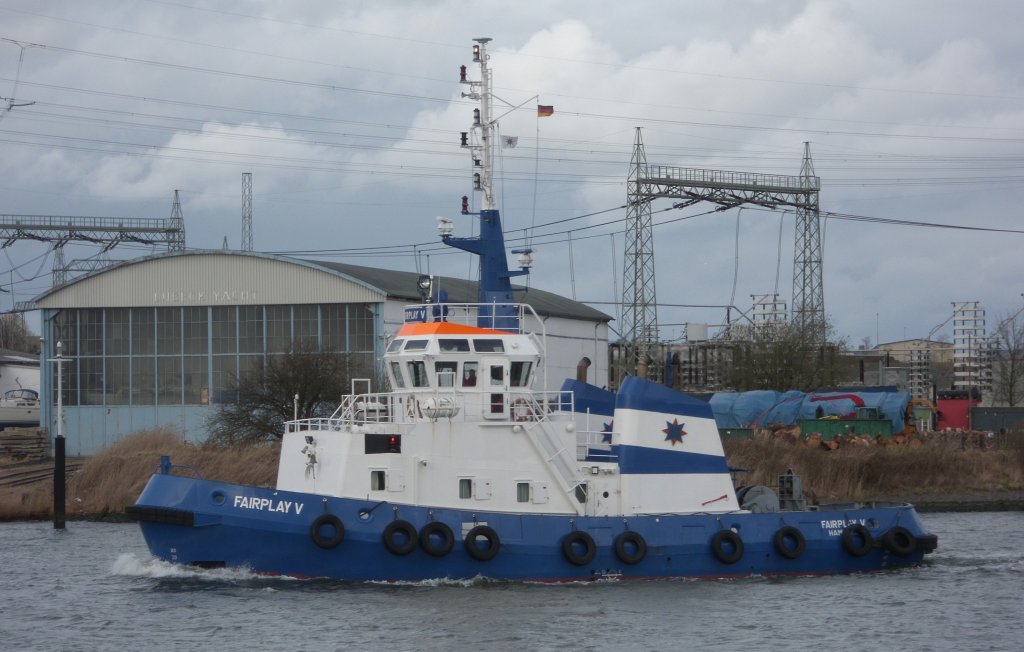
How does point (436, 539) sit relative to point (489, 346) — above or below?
below

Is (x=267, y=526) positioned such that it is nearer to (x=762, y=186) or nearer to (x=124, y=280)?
(x=124, y=280)

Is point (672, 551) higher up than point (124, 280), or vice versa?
point (124, 280)

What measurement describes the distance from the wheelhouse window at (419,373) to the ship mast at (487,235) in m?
1.42

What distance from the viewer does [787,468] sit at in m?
35.8

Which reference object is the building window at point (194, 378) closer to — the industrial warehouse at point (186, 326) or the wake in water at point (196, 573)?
the industrial warehouse at point (186, 326)

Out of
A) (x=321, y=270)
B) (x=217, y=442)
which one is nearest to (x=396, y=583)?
(x=217, y=442)

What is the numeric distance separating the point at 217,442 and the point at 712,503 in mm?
21460

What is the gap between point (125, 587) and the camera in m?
22.5

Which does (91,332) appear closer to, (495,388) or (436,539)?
(495,388)

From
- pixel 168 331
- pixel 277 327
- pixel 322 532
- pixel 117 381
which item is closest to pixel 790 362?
pixel 277 327

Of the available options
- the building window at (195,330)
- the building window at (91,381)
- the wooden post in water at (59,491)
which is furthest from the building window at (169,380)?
the wooden post in water at (59,491)

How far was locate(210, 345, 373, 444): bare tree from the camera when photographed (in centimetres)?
4088

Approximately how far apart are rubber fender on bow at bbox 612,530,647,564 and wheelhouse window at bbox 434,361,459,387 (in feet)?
12.8

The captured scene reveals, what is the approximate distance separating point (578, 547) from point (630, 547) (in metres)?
0.94
